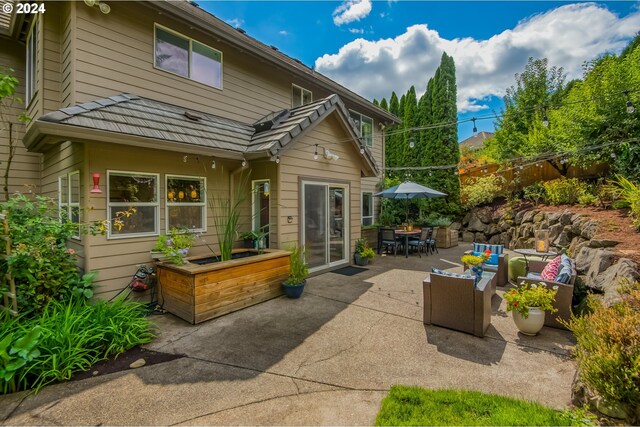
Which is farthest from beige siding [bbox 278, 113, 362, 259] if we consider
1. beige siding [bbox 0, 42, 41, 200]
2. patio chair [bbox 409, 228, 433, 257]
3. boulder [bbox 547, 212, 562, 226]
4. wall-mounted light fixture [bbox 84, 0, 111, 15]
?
boulder [bbox 547, 212, 562, 226]

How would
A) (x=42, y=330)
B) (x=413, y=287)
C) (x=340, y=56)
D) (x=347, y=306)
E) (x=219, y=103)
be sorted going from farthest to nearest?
(x=340, y=56)
(x=219, y=103)
(x=413, y=287)
(x=347, y=306)
(x=42, y=330)

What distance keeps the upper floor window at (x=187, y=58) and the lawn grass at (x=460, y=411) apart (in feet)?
24.0

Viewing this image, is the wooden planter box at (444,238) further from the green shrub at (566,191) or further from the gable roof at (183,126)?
the gable roof at (183,126)

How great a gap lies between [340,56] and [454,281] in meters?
9.80

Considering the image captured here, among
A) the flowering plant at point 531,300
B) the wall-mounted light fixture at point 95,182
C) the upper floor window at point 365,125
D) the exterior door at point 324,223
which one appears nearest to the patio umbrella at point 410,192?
the exterior door at point 324,223

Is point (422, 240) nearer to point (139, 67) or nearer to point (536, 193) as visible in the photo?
point (536, 193)

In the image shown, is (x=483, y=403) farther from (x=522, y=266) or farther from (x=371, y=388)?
(x=522, y=266)

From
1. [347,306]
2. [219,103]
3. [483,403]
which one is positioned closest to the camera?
[483,403]

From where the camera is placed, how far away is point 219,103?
7.02 m

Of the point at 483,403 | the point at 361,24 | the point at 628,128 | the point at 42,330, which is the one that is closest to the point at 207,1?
the point at 361,24

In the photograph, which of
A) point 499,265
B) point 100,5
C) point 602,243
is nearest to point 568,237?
point 602,243

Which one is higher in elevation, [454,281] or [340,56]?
[340,56]

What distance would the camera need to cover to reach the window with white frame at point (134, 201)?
4.89 metres

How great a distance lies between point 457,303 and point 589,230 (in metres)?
5.04
